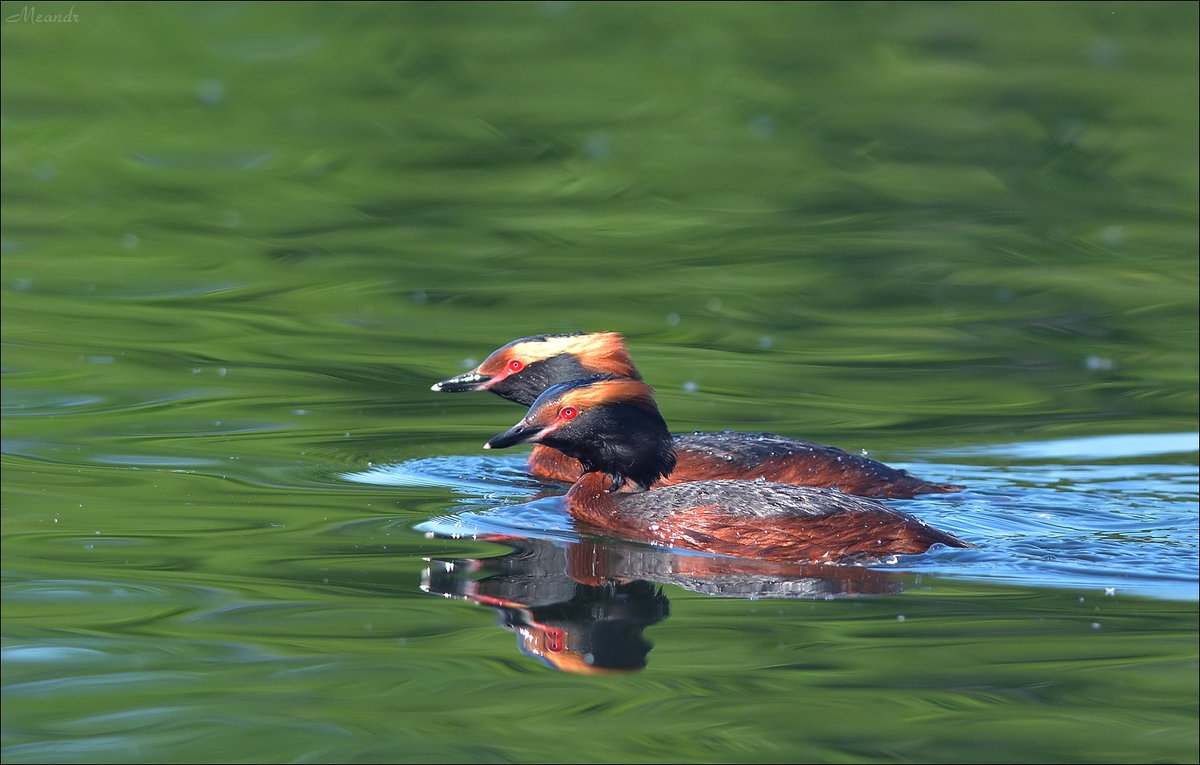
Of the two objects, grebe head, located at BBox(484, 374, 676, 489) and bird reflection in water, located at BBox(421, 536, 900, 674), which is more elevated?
grebe head, located at BBox(484, 374, 676, 489)

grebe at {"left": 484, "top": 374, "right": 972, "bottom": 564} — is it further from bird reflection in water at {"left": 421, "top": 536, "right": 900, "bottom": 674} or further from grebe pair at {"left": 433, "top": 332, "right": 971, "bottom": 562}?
bird reflection in water at {"left": 421, "top": 536, "right": 900, "bottom": 674}

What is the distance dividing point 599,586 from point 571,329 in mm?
4627

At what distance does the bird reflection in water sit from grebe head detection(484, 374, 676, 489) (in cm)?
59

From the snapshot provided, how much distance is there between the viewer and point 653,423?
8.45 metres

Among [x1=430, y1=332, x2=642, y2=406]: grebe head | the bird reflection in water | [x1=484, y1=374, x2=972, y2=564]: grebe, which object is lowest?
the bird reflection in water

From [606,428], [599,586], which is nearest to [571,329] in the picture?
[606,428]

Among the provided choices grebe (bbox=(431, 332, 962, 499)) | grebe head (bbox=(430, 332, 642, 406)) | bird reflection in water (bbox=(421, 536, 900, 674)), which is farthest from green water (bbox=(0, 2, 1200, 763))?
grebe head (bbox=(430, 332, 642, 406))

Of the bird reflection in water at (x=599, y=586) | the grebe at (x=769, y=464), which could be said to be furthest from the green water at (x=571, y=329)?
the grebe at (x=769, y=464)

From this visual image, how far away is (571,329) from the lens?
38.6 feet

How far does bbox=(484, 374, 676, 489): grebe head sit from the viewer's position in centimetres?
836

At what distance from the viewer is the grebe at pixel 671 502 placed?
7.68 meters

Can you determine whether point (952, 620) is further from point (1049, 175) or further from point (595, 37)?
point (595, 37)

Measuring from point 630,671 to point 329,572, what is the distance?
1.67 m

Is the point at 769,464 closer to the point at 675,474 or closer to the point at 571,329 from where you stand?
the point at 675,474
